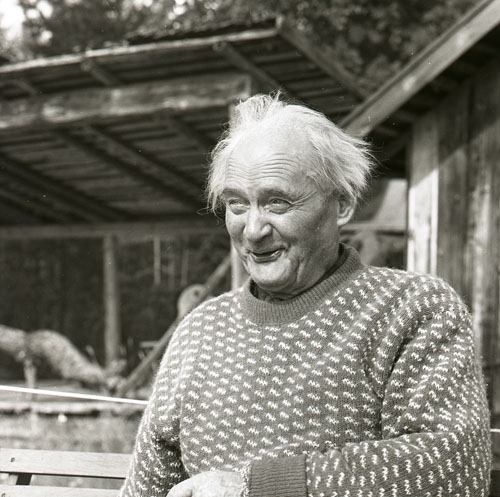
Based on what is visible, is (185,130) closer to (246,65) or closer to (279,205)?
(246,65)

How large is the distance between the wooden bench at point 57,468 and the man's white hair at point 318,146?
1.00m

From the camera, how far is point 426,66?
462cm

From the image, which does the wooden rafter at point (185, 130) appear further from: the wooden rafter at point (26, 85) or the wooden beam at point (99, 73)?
the wooden rafter at point (26, 85)

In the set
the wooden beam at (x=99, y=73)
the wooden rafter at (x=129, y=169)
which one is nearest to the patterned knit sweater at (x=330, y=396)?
the wooden beam at (x=99, y=73)

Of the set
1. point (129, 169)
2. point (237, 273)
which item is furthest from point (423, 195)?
point (129, 169)

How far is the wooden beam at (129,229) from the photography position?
9352 mm

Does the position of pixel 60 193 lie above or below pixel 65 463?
above

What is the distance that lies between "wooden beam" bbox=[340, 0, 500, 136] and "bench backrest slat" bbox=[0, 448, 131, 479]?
2665 millimetres

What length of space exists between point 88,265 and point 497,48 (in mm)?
8997

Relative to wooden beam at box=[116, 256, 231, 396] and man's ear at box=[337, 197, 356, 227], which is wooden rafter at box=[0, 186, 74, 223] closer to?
wooden beam at box=[116, 256, 231, 396]

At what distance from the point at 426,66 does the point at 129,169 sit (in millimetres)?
4202

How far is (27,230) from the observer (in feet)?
35.0

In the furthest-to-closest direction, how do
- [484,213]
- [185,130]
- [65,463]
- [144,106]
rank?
[185,130], [144,106], [484,213], [65,463]

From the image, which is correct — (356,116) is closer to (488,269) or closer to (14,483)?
(488,269)
